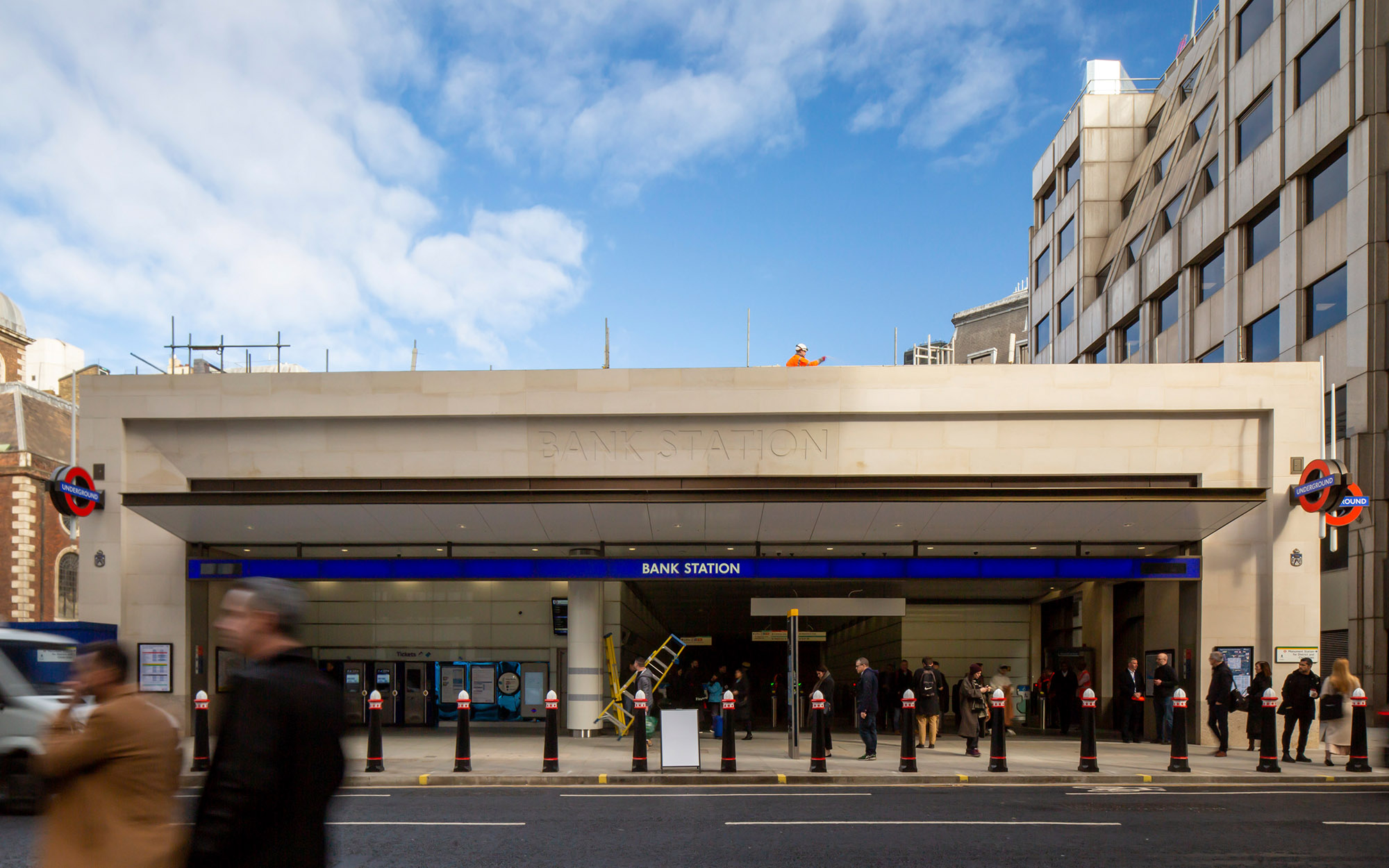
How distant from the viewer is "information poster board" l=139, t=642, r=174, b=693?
66.6 feet

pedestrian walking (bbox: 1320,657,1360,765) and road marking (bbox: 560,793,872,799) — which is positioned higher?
pedestrian walking (bbox: 1320,657,1360,765)

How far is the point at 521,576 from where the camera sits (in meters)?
19.8

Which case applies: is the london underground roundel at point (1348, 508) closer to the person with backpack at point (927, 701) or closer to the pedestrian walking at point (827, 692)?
the person with backpack at point (927, 701)

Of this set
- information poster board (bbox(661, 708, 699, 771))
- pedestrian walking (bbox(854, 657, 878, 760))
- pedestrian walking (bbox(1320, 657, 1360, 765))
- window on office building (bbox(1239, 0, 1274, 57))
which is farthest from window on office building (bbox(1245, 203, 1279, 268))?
information poster board (bbox(661, 708, 699, 771))

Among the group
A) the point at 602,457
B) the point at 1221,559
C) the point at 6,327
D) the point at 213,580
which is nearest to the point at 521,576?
the point at 602,457

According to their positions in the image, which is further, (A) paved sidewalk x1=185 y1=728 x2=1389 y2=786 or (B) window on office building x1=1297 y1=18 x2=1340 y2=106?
(B) window on office building x1=1297 y1=18 x2=1340 y2=106

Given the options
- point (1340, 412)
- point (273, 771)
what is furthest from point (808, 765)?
point (1340, 412)

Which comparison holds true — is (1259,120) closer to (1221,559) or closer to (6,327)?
(1221,559)

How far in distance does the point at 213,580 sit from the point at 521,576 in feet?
19.8

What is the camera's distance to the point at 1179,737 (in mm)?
14695

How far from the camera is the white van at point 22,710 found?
10.8 metres

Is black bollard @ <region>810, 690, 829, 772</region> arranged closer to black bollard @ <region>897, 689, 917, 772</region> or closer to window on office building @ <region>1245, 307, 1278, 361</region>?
black bollard @ <region>897, 689, 917, 772</region>

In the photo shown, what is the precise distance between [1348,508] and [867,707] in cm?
912

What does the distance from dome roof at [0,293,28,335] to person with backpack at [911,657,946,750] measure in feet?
206
